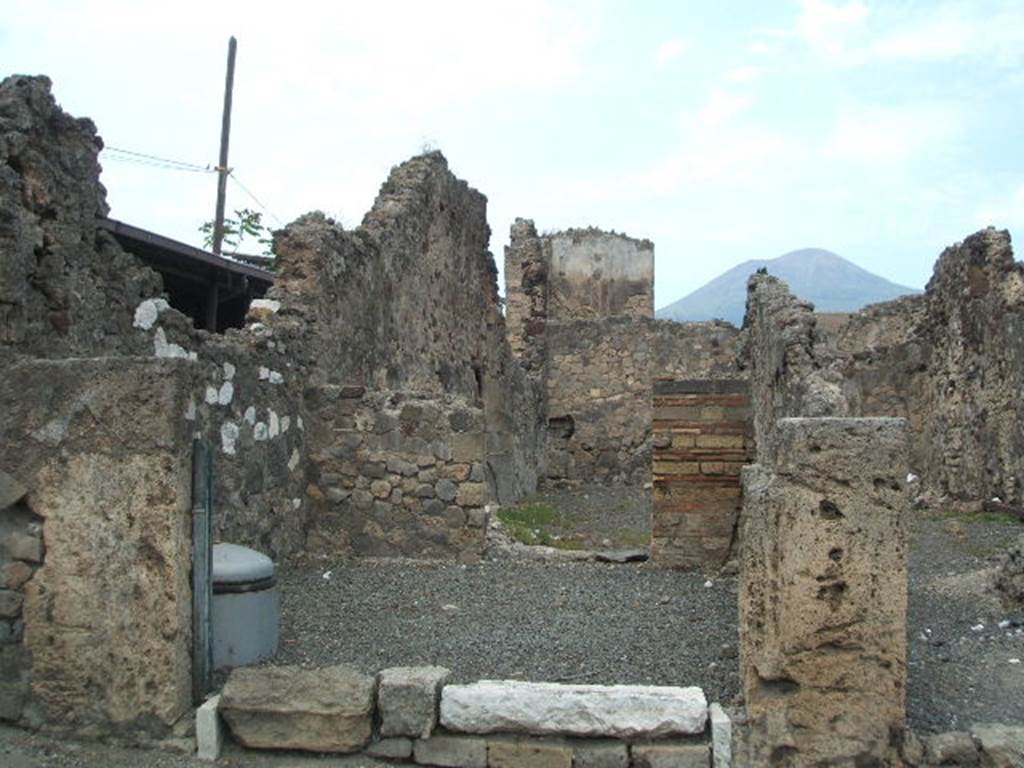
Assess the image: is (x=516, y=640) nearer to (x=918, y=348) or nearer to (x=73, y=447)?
(x=73, y=447)

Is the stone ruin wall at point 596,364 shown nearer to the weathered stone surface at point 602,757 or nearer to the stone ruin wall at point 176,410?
the stone ruin wall at point 176,410

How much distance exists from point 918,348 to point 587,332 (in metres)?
8.29

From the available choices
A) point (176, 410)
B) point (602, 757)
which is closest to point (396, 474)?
point (176, 410)

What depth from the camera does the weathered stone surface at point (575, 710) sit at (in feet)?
13.0

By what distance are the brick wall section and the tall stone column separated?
13.6 ft

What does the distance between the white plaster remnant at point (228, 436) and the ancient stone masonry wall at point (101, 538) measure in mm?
2780

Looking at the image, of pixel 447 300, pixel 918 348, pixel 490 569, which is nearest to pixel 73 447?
pixel 490 569

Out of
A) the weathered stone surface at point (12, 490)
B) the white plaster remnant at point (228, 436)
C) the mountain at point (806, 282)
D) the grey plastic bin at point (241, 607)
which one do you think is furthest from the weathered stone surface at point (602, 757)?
the mountain at point (806, 282)

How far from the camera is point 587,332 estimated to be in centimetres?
2169

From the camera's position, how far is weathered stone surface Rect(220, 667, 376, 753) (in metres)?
4.09

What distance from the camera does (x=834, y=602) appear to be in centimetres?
381

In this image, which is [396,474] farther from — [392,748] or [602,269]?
[602,269]

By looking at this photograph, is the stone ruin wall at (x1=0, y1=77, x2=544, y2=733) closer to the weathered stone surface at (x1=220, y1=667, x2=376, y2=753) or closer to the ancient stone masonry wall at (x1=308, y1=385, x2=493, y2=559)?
the ancient stone masonry wall at (x1=308, y1=385, x2=493, y2=559)

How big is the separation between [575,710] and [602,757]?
8.1 inches
